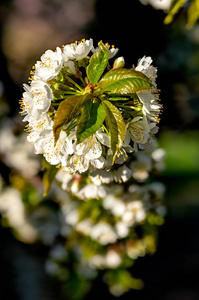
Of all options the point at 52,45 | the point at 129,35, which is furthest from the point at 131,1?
the point at 52,45

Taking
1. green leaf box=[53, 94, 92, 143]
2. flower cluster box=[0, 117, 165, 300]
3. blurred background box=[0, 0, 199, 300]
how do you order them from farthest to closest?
blurred background box=[0, 0, 199, 300], flower cluster box=[0, 117, 165, 300], green leaf box=[53, 94, 92, 143]

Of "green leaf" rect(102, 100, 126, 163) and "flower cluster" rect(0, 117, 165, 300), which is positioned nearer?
"green leaf" rect(102, 100, 126, 163)

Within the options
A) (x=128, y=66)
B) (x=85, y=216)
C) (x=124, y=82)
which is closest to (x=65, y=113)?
(x=124, y=82)

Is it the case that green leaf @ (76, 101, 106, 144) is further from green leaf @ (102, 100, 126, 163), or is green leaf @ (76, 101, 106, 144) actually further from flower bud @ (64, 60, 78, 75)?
flower bud @ (64, 60, 78, 75)

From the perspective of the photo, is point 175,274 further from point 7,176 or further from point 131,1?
point 131,1

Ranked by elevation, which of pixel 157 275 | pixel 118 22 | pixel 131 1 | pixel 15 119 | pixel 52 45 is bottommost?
pixel 157 275

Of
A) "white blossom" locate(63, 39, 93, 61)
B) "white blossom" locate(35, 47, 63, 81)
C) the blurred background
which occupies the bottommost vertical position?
"white blossom" locate(35, 47, 63, 81)

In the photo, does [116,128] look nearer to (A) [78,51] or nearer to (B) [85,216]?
(A) [78,51]

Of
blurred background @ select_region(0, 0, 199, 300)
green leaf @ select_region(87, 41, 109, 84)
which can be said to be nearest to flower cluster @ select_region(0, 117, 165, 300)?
blurred background @ select_region(0, 0, 199, 300)
